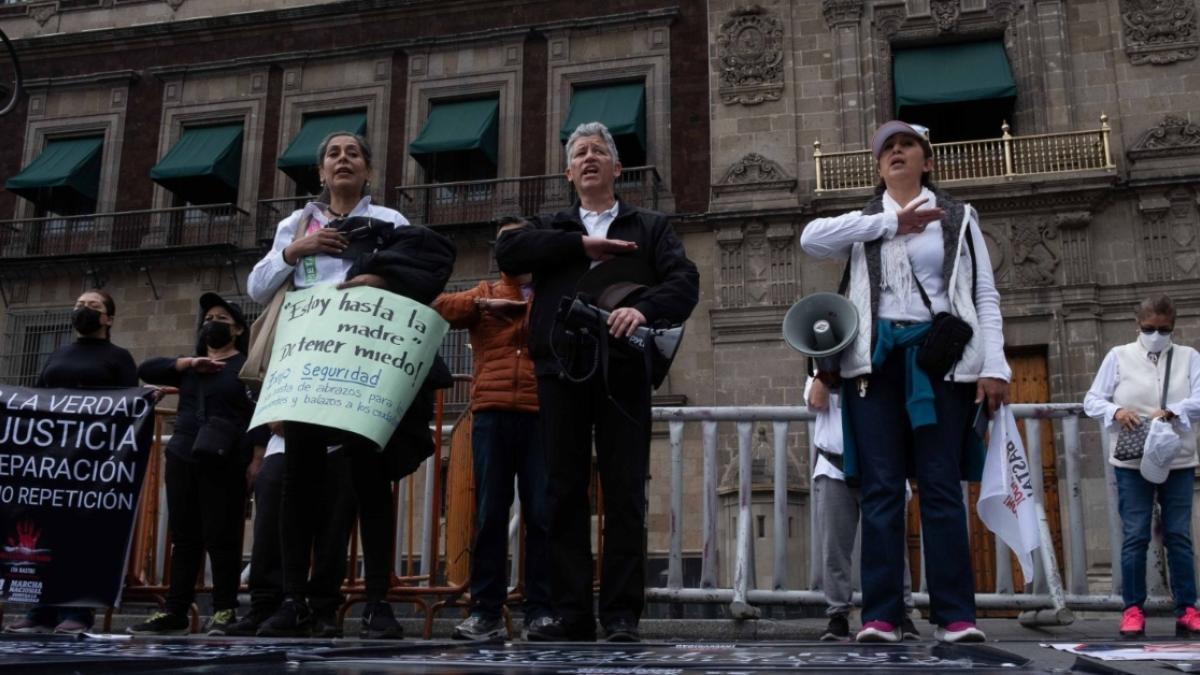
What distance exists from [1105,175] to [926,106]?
284cm

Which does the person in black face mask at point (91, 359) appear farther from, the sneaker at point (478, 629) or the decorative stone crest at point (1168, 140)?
the decorative stone crest at point (1168, 140)

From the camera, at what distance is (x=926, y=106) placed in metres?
16.6

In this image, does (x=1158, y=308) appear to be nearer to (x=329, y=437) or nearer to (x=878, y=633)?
(x=878, y=633)

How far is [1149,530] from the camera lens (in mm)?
5555

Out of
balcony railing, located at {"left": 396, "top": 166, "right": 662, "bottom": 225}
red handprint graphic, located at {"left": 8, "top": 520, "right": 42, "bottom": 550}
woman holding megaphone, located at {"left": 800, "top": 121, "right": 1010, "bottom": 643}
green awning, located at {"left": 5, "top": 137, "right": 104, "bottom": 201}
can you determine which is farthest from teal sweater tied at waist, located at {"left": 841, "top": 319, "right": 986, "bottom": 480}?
green awning, located at {"left": 5, "top": 137, "right": 104, "bottom": 201}

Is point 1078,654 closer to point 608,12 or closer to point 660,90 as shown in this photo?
point 660,90

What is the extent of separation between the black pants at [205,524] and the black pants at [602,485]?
6.75 ft

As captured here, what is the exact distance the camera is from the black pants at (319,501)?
4254 mm

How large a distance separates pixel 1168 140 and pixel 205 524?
14.8 meters

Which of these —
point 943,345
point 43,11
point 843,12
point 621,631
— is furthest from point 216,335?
point 43,11

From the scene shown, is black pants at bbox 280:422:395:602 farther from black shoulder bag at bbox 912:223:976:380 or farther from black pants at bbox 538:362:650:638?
black shoulder bag at bbox 912:223:976:380

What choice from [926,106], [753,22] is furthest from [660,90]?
[926,106]

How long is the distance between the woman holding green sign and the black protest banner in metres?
1.53

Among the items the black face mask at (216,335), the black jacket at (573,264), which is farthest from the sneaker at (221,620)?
the black jacket at (573,264)
